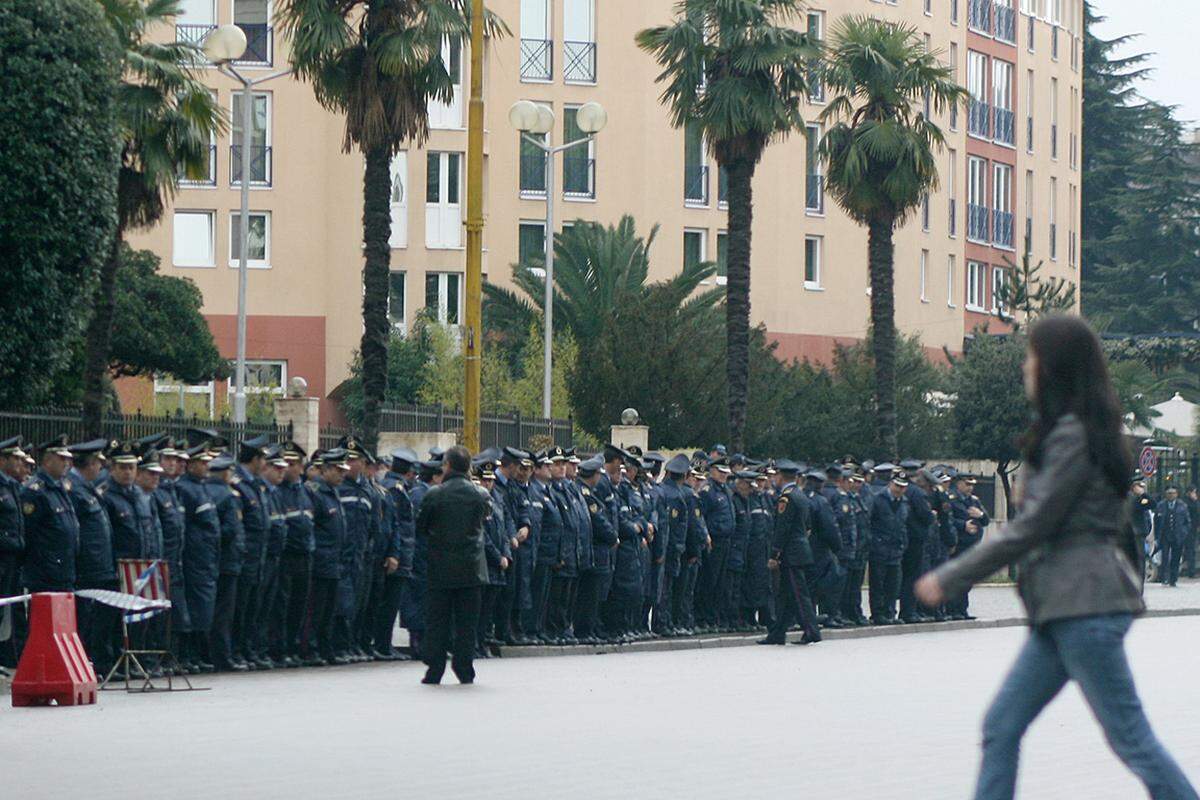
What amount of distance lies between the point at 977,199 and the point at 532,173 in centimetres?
1858

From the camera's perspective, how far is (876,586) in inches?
1131

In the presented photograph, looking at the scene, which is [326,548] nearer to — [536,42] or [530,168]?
[530,168]

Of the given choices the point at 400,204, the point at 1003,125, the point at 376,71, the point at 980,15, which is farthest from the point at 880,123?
the point at 1003,125

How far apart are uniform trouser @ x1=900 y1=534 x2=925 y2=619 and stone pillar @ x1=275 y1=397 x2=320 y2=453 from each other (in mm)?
7749

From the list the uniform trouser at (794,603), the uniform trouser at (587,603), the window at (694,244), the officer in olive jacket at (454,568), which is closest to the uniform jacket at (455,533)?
the officer in olive jacket at (454,568)

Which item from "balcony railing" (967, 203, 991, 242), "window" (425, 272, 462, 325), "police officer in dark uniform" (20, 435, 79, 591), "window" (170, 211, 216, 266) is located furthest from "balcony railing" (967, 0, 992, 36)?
"police officer in dark uniform" (20, 435, 79, 591)

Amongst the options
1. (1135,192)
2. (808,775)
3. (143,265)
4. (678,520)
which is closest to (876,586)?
(678,520)

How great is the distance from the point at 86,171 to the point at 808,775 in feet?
34.1

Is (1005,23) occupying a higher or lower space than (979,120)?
higher

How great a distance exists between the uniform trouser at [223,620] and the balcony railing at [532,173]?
138ft

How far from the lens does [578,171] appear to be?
6109 cm

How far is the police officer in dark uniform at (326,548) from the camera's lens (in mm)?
20156

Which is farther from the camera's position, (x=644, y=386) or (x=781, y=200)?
(x=781, y=200)

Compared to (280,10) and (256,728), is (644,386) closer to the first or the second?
(280,10)
